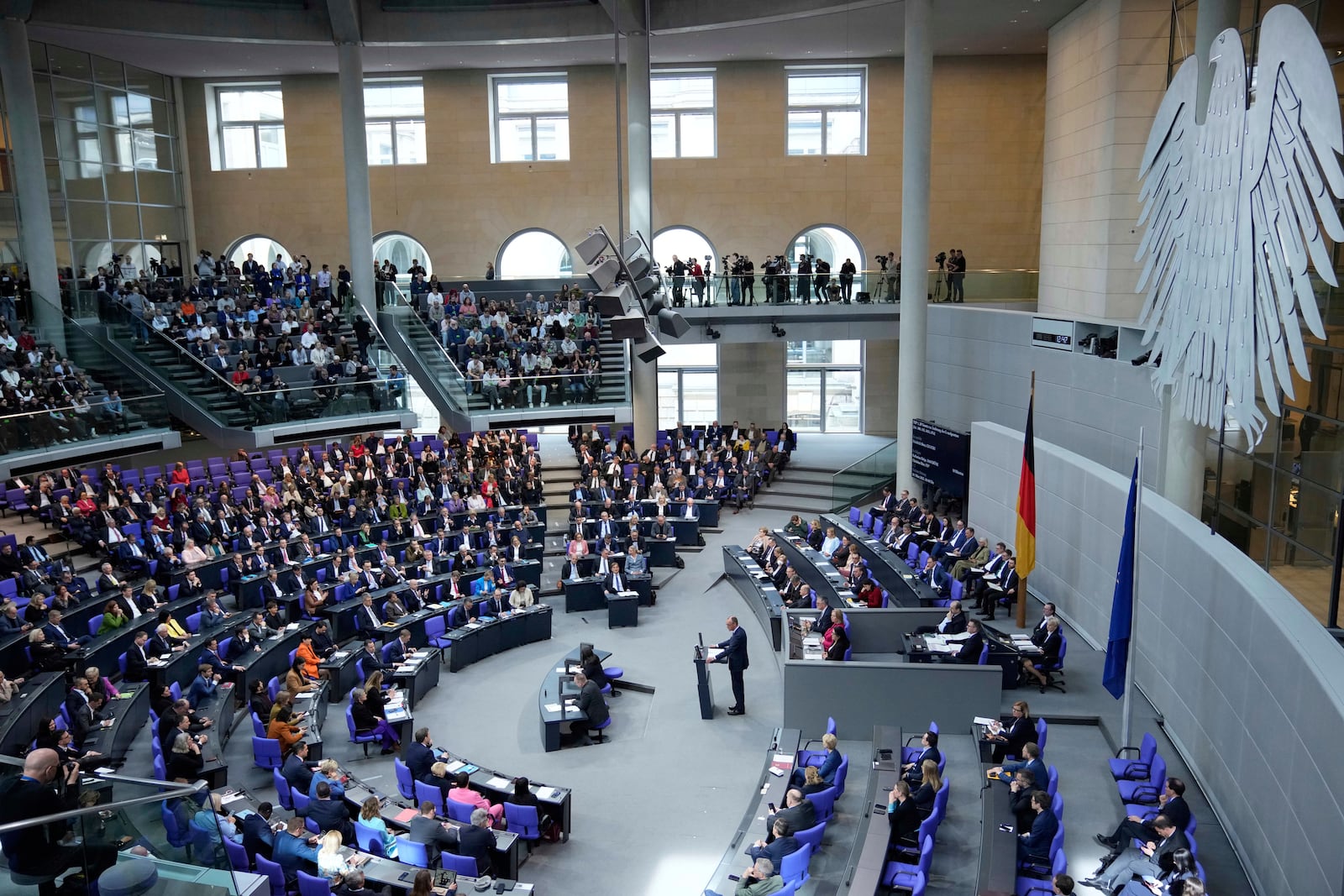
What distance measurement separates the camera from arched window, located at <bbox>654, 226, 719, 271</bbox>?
3253 cm

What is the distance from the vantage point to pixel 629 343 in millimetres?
26109

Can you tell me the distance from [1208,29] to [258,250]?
28.2 meters

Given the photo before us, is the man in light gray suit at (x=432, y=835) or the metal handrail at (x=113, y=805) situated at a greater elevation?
the metal handrail at (x=113, y=805)

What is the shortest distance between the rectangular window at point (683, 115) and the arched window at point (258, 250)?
39.3ft

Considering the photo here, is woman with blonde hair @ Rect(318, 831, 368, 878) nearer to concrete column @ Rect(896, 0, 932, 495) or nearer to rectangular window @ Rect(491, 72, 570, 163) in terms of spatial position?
concrete column @ Rect(896, 0, 932, 495)

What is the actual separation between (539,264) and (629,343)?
8023 millimetres

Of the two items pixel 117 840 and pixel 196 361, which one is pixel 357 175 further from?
pixel 117 840

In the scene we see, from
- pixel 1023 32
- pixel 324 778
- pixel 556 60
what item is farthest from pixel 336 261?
pixel 324 778

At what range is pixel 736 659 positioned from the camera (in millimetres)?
14031

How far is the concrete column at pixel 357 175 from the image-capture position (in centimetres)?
2605

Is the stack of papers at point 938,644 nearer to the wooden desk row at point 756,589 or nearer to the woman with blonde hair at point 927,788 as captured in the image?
the wooden desk row at point 756,589

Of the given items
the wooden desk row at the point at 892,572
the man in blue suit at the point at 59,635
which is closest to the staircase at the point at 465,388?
the wooden desk row at the point at 892,572

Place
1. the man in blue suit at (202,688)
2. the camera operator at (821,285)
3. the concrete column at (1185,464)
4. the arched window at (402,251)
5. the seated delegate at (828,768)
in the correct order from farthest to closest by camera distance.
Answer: the arched window at (402,251) < the camera operator at (821,285) < the concrete column at (1185,464) < the man in blue suit at (202,688) < the seated delegate at (828,768)

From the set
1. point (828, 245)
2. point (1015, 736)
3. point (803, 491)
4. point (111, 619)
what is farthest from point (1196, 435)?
point (828, 245)
